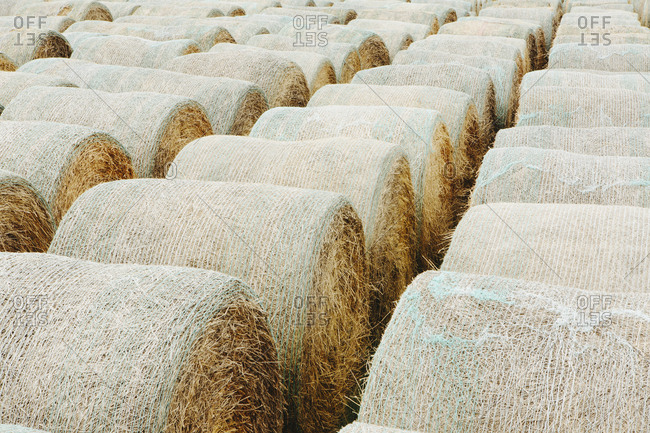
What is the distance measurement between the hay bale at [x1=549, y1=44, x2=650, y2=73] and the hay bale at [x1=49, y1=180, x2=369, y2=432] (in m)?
4.10

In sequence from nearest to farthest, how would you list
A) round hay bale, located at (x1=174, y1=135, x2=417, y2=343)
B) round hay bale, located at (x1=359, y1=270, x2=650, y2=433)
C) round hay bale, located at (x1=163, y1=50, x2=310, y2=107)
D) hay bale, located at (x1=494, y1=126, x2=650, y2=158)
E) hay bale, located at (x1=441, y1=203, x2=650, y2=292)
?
round hay bale, located at (x1=359, y1=270, x2=650, y2=433), hay bale, located at (x1=441, y1=203, x2=650, y2=292), round hay bale, located at (x1=174, y1=135, x2=417, y2=343), hay bale, located at (x1=494, y1=126, x2=650, y2=158), round hay bale, located at (x1=163, y1=50, x2=310, y2=107)

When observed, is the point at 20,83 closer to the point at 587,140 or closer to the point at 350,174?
the point at 350,174

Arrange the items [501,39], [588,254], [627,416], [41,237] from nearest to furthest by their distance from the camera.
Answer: [627,416] → [588,254] → [41,237] → [501,39]

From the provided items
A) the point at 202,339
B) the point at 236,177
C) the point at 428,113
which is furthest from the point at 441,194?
the point at 202,339

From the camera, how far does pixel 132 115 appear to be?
434cm

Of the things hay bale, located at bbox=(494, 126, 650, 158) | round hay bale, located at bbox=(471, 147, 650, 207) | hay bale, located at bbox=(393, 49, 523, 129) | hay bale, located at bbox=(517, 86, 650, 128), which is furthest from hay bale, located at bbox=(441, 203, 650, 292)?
hay bale, located at bbox=(393, 49, 523, 129)

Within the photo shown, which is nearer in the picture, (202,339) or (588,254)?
(202,339)

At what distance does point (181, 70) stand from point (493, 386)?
4564mm

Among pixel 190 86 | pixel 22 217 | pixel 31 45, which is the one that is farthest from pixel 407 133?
pixel 31 45

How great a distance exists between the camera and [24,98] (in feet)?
14.8

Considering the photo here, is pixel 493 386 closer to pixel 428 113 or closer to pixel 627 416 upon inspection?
pixel 627 416

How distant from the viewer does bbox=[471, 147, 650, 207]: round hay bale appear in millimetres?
3100

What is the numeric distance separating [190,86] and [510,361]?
380cm

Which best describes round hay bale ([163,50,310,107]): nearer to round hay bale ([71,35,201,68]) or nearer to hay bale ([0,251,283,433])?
round hay bale ([71,35,201,68])
